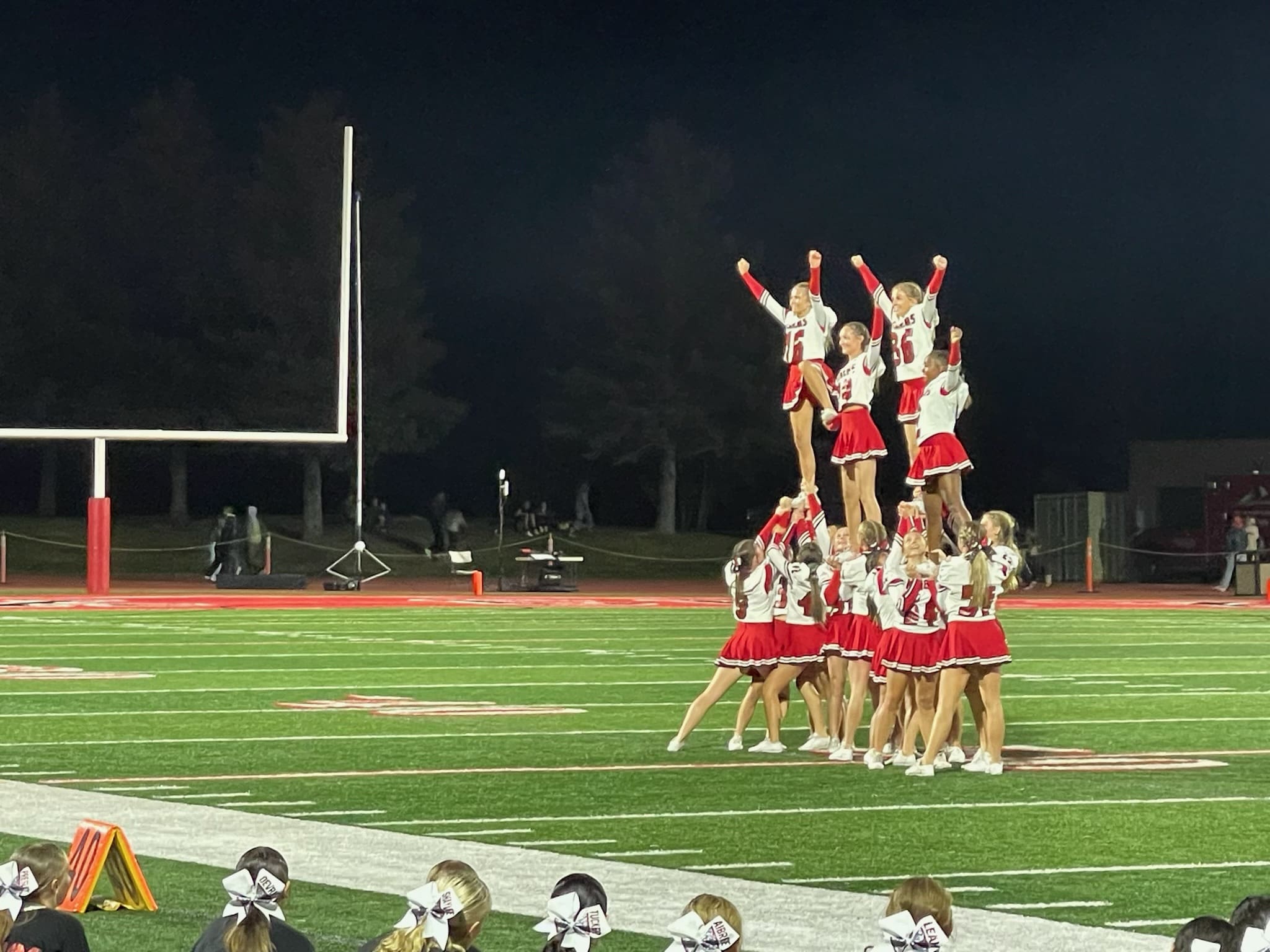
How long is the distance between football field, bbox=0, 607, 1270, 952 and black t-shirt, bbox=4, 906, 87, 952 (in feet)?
5.91

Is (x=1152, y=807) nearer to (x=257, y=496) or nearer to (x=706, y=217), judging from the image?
(x=257, y=496)

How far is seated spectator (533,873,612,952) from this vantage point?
4512 mm

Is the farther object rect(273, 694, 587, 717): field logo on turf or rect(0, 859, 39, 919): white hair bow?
rect(273, 694, 587, 717): field logo on turf

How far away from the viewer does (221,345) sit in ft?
80.0

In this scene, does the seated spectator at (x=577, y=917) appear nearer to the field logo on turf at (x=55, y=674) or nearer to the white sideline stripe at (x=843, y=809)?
the white sideline stripe at (x=843, y=809)

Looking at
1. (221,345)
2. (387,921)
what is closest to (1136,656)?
(221,345)

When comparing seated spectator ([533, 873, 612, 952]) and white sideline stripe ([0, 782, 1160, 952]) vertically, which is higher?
seated spectator ([533, 873, 612, 952])

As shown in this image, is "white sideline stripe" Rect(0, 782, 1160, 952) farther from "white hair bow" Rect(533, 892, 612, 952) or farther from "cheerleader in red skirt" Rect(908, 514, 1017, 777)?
"cheerleader in red skirt" Rect(908, 514, 1017, 777)

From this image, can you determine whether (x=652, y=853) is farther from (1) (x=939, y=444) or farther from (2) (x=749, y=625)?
(1) (x=939, y=444)

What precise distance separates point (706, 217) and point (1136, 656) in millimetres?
30381

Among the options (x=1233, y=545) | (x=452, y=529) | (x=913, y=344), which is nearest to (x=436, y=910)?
(x=913, y=344)

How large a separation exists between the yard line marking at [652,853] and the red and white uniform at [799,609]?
3680 millimetres

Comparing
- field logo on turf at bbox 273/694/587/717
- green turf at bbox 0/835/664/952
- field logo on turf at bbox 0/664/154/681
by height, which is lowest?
green turf at bbox 0/835/664/952

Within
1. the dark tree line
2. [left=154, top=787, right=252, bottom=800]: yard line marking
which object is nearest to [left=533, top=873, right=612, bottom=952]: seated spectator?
[left=154, top=787, right=252, bottom=800]: yard line marking
